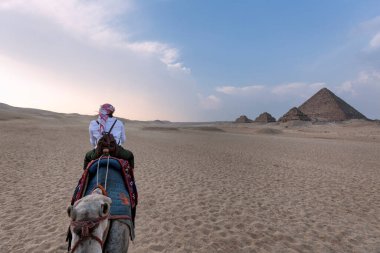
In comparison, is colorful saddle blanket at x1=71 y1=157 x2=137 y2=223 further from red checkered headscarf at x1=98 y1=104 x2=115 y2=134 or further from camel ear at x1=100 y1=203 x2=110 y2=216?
red checkered headscarf at x1=98 y1=104 x2=115 y2=134

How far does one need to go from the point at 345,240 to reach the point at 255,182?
206 inches

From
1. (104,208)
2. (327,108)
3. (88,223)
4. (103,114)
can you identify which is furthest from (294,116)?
(88,223)

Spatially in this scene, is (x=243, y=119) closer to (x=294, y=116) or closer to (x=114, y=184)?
(x=294, y=116)

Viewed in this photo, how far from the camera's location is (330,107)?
3666 inches

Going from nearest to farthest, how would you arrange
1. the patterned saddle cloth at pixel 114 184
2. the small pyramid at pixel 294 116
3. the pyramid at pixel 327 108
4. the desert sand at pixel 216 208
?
1. the patterned saddle cloth at pixel 114 184
2. the desert sand at pixel 216 208
3. the small pyramid at pixel 294 116
4. the pyramid at pixel 327 108

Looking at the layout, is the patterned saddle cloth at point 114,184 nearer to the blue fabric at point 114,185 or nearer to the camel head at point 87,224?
the blue fabric at point 114,185

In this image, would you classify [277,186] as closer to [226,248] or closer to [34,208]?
[226,248]

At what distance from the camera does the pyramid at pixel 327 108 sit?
89688mm

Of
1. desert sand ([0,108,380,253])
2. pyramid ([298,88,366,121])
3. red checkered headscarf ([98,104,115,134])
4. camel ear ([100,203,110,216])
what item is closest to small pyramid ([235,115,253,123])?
pyramid ([298,88,366,121])

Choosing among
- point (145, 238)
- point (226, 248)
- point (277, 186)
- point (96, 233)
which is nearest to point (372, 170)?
point (277, 186)

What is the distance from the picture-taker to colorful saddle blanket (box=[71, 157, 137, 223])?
2.70 metres

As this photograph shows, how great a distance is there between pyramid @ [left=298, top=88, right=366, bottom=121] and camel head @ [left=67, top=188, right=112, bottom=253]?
97452 mm

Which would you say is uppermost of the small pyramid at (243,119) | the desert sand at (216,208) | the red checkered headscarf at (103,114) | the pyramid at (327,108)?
the pyramid at (327,108)

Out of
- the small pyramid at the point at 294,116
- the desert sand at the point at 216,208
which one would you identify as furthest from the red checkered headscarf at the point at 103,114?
the small pyramid at the point at 294,116
